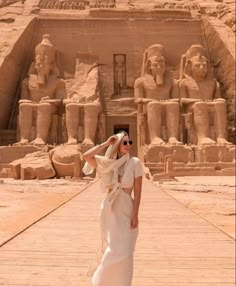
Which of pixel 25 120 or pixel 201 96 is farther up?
pixel 201 96

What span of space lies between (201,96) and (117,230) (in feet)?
45.8

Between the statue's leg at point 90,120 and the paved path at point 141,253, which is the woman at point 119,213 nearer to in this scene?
the paved path at point 141,253

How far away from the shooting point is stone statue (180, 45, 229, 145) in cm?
1464

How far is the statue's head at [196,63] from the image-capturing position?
1562cm

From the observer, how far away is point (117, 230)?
2.21 meters

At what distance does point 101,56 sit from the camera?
1723cm

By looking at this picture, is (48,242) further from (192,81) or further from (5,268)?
(192,81)

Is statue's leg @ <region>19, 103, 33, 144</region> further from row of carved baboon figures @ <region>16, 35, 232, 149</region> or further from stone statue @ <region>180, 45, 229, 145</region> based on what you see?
stone statue @ <region>180, 45, 229, 145</region>

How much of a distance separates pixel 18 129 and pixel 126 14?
6.80 metres

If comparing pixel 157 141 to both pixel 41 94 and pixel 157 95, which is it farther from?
pixel 41 94

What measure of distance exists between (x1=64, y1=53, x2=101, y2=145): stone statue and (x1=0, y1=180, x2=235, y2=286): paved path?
10191mm

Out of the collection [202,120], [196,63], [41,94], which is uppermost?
[196,63]

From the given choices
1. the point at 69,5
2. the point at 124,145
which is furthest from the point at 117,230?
the point at 69,5

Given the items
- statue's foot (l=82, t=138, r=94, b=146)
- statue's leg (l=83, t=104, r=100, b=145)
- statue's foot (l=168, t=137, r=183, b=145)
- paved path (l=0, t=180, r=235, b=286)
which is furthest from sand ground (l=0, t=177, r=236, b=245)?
statue's leg (l=83, t=104, r=100, b=145)
